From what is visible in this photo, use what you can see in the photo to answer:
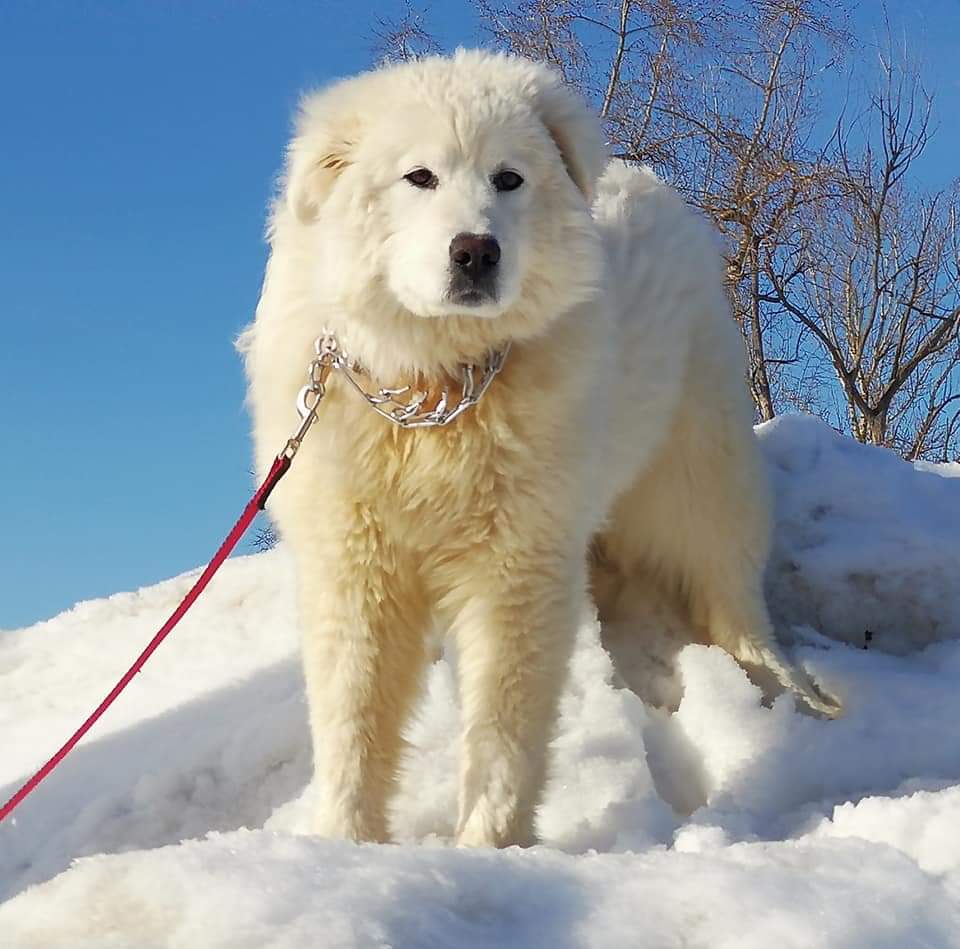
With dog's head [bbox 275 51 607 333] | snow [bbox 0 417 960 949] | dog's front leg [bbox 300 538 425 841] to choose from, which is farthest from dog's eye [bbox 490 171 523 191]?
snow [bbox 0 417 960 949]

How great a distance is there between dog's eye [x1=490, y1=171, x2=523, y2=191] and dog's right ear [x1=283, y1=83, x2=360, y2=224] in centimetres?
40

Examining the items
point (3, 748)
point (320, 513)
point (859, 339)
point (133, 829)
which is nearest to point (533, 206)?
point (320, 513)

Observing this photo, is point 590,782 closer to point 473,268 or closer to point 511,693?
point 511,693

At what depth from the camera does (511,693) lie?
2924 millimetres

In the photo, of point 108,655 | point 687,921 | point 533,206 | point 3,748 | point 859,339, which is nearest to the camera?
point 687,921

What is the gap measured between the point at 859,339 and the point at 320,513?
1386 cm

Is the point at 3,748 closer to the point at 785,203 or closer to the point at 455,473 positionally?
the point at 455,473

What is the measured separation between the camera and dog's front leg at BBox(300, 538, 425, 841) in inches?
118

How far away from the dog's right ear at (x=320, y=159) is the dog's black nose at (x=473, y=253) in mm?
518

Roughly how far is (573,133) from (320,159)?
26.7 inches

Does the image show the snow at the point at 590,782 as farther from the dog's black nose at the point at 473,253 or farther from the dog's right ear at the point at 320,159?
the dog's right ear at the point at 320,159

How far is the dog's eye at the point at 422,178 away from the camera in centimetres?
280

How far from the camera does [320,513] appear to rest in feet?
9.78

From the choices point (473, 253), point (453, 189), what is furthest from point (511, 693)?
point (453, 189)
